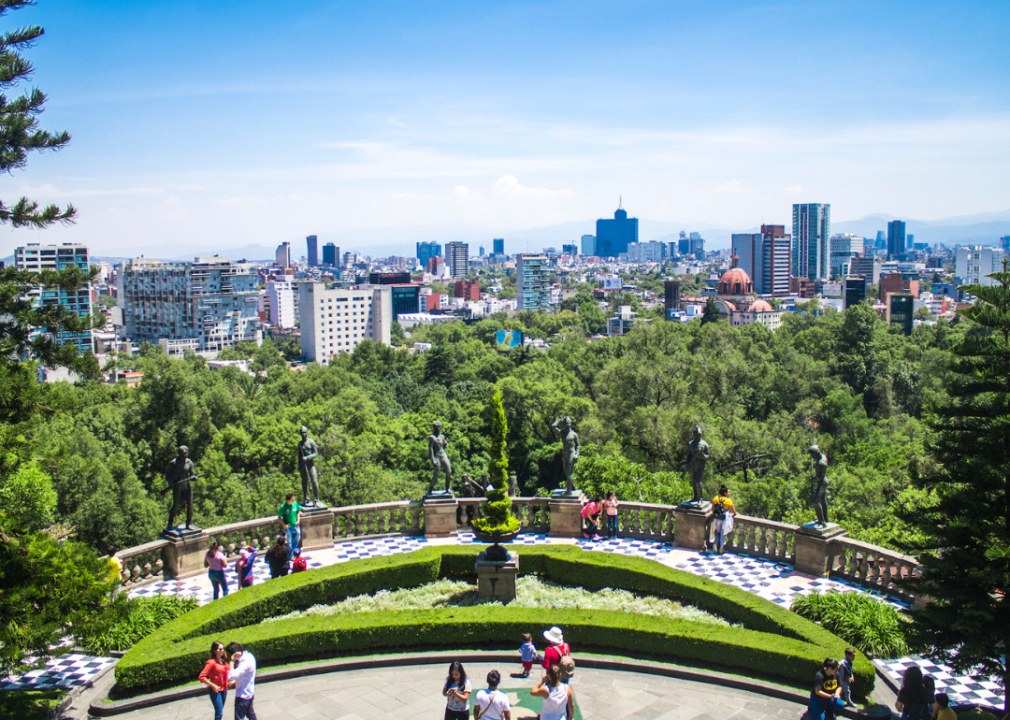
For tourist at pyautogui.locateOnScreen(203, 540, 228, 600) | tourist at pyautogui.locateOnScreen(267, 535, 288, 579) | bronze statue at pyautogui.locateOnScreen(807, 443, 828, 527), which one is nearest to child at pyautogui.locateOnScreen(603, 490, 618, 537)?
bronze statue at pyautogui.locateOnScreen(807, 443, 828, 527)

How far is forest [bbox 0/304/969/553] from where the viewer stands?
122 feet

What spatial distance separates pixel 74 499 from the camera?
138 ft

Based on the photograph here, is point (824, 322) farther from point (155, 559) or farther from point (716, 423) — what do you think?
point (155, 559)

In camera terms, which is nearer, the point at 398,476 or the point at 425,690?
the point at 425,690

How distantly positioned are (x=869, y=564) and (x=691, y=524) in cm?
492

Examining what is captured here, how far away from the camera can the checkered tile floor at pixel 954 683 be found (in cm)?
1436

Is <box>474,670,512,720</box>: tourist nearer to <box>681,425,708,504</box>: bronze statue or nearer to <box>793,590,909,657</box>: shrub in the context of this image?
<box>793,590,909,657</box>: shrub

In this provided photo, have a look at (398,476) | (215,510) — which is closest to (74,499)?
(215,510)

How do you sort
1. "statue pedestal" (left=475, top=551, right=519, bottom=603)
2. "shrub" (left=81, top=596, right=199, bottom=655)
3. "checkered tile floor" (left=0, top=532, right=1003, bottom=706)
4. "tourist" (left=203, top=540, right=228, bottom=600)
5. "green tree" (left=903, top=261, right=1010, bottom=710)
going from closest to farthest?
"green tree" (left=903, top=261, right=1010, bottom=710) < "checkered tile floor" (left=0, top=532, right=1003, bottom=706) < "shrub" (left=81, top=596, right=199, bottom=655) < "tourist" (left=203, top=540, right=228, bottom=600) < "statue pedestal" (left=475, top=551, right=519, bottom=603)

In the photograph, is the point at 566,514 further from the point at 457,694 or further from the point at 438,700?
the point at 457,694

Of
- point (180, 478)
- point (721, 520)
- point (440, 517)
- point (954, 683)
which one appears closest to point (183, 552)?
point (180, 478)

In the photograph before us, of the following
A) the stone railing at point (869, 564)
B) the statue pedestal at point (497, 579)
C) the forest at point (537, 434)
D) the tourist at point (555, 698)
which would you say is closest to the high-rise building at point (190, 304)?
the forest at point (537, 434)

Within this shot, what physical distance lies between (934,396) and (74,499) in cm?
6094

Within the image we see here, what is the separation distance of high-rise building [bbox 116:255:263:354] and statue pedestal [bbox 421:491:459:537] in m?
165
